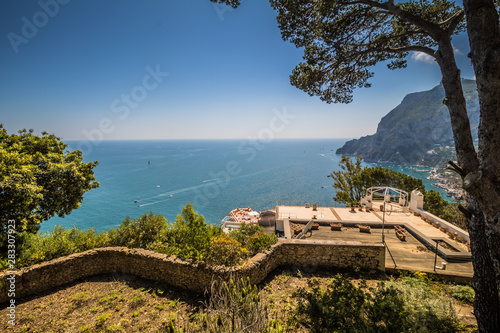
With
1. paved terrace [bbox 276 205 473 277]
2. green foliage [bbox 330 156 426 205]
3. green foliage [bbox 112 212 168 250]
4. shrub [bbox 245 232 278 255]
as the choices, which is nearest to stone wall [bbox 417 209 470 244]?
paved terrace [bbox 276 205 473 277]

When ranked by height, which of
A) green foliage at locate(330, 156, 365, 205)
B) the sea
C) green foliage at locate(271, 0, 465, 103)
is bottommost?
the sea

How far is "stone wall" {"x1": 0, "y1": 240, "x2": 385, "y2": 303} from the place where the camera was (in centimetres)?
607

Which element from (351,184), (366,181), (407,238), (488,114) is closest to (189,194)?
(351,184)

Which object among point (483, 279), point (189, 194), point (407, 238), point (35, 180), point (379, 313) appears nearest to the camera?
point (483, 279)

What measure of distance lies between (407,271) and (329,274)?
2587 millimetres

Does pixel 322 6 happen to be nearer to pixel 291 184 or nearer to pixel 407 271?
pixel 407 271

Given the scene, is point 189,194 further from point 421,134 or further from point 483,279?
point 421,134

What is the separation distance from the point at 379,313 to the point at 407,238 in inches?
333

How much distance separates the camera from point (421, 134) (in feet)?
404

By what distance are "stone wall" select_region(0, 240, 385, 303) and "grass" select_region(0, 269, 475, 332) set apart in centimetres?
30

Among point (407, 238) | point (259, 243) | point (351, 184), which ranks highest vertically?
point (259, 243)

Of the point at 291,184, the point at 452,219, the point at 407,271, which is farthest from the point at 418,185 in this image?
the point at 291,184

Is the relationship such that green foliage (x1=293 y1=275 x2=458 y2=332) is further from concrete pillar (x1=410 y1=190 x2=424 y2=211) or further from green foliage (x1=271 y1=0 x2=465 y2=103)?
concrete pillar (x1=410 y1=190 x2=424 y2=211)

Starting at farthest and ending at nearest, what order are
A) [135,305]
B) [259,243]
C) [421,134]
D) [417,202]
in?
[421,134] < [417,202] < [259,243] < [135,305]
